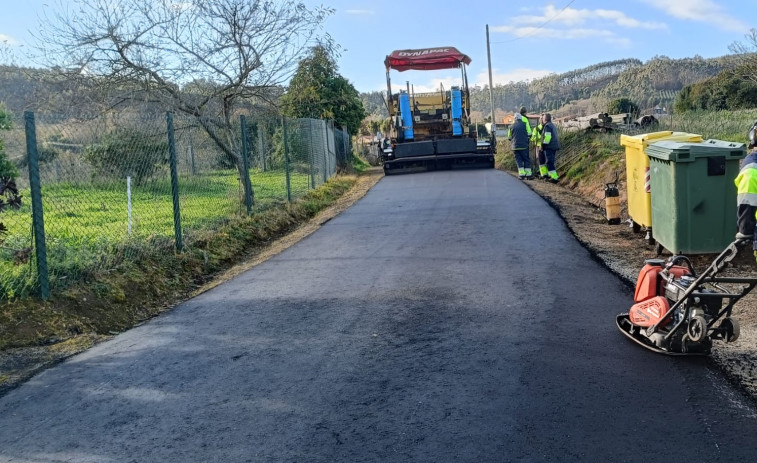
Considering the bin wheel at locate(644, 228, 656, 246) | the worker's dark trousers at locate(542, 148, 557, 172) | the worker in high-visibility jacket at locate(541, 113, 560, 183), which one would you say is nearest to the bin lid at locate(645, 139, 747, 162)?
the bin wheel at locate(644, 228, 656, 246)

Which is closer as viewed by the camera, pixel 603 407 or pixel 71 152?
pixel 603 407

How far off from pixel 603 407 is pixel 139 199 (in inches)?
305

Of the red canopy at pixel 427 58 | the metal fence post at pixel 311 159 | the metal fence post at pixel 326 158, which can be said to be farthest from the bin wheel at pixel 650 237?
the red canopy at pixel 427 58

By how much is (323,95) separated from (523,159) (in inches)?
Result: 385

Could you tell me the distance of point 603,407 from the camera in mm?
4121

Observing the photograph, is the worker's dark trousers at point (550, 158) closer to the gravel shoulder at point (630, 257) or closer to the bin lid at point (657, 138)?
the gravel shoulder at point (630, 257)

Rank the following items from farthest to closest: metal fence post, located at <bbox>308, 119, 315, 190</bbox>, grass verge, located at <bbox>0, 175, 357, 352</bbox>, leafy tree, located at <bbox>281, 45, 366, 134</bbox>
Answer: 1. metal fence post, located at <bbox>308, 119, 315, 190</bbox>
2. leafy tree, located at <bbox>281, 45, 366, 134</bbox>
3. grass verge, located at <bbox>0, 175, 357, 352</bbox>

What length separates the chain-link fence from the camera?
21.9 ft

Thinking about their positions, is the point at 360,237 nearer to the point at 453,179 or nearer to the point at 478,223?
the point at 478,223

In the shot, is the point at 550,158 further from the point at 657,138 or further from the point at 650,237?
the point at 650,237

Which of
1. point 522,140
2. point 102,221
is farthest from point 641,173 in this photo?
point 522,140

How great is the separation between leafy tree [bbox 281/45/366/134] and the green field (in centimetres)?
346

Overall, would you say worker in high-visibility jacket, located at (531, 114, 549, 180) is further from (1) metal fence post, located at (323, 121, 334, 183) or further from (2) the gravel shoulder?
(1) metal fence post, located at (323, 121, 334, 183)

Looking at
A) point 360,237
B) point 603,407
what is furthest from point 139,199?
point 603,407
